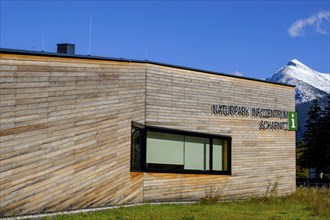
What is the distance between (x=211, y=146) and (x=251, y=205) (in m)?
2.73

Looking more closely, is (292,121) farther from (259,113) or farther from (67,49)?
(67,49)

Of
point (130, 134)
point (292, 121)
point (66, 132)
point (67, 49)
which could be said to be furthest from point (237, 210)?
point (292, 121)

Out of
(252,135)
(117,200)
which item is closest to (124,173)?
(117,200)

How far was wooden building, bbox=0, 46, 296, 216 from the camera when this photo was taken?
1502 cm

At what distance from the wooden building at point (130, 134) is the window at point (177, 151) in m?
0.04

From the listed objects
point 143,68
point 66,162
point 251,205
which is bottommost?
point 251,205

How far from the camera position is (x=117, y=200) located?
17891mm

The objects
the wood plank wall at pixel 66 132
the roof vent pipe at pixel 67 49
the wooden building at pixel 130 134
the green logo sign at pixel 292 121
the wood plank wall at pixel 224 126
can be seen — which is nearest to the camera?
the wood plank wall at pixel 66 132

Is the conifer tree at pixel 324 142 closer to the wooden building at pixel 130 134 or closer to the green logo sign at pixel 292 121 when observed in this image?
the green logo sign at pixel 292 121

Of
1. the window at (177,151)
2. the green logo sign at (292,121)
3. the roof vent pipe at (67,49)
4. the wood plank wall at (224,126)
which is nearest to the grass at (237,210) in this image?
the wood plank wall at (224,126)

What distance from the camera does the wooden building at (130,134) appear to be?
15.0 meters

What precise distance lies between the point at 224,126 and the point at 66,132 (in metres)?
8.07

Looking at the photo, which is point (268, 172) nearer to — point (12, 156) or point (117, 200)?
point (117, 200)

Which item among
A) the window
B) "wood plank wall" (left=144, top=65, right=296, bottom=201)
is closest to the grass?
"wood plank wall" (left=144, top=65, right=296, bottom=201)
